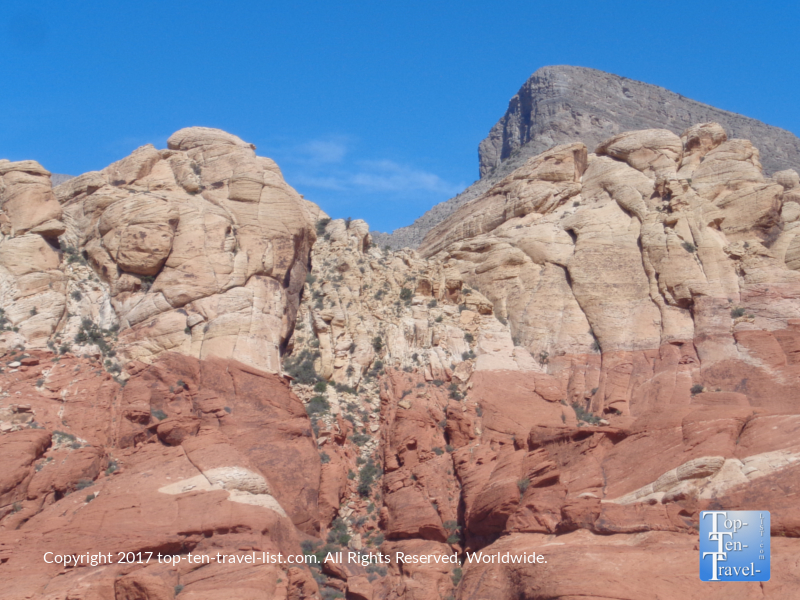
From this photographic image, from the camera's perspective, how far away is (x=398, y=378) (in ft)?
130

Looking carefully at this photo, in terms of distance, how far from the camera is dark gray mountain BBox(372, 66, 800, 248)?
3354 inches

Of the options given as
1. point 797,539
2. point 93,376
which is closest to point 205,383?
point 93,376

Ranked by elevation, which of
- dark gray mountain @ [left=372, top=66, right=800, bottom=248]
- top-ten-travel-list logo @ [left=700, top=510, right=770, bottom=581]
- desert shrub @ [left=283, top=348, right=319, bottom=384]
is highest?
dark gray mountain @ [left=372, top=66, right=800, bottom=248]

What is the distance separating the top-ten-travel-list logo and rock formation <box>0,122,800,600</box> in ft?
1.24

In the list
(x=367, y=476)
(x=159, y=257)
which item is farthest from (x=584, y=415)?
(x=159, y=257)

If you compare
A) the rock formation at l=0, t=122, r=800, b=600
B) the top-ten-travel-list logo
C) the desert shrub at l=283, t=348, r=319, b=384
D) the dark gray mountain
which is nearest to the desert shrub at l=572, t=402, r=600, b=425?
the rock formation at l=0, t=122, r=800, b=600

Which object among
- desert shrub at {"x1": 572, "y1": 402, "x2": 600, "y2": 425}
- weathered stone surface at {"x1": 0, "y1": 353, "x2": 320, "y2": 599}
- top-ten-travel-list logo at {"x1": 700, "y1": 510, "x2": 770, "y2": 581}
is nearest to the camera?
top-ten-travel-list logo at {"x1": 700, "y1": 510, "x2": 770, "y2": 581}

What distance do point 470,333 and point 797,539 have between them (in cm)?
2087

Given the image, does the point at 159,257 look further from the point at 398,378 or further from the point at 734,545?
the point at 734,545

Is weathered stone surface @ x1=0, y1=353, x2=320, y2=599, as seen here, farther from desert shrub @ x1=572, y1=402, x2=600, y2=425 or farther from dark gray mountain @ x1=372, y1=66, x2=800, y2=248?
dark gray mountain @ x1=372, y1=66, x2=800, y2=248

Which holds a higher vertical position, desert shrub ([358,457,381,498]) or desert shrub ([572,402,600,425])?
desert shrub ([572,402,600,425])

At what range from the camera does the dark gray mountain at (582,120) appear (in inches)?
3354

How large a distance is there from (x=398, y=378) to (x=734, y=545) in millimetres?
19038

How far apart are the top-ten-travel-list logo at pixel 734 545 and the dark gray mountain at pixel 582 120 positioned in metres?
55.3
